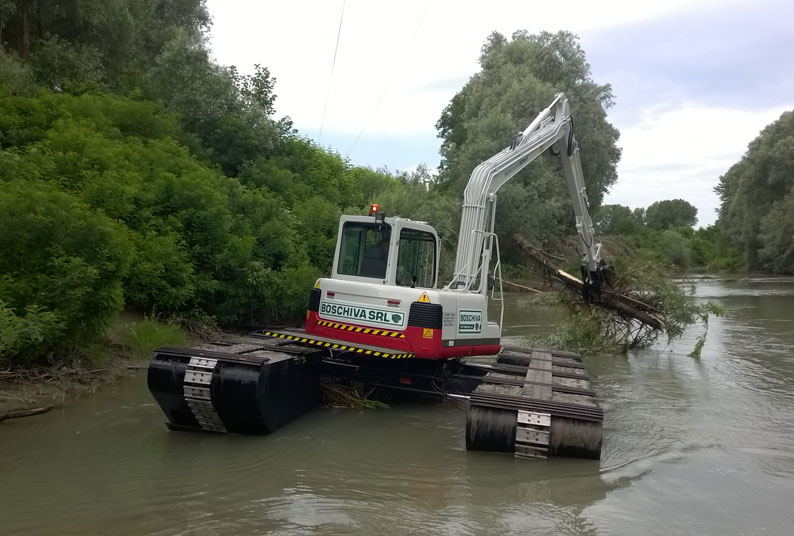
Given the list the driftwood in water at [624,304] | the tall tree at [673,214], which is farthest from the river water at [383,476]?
the tall tree at [673,214]

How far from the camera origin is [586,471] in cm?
707

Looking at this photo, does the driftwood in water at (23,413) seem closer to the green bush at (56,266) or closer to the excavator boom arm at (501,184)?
the green bush at (56,266)

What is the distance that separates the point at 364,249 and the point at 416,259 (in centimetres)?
75

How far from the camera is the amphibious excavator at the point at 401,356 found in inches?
290

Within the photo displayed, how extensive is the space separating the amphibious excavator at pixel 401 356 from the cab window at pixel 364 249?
0.02 meters

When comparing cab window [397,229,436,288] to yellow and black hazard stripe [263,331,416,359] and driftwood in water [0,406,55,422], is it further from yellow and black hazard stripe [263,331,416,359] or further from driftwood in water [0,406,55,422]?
driftwood in water [0,406,55,422]

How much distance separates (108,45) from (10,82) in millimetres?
5882

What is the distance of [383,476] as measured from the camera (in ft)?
22.4

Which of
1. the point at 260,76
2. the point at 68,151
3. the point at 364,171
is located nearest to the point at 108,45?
the point at 260,76

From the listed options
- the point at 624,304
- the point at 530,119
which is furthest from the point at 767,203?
the point at 624,304

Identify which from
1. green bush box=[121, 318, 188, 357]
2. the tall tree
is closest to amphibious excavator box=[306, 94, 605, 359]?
green bush box=[121, 318, 188, 357]

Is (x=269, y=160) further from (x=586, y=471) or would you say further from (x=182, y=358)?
(x=586, y=471)

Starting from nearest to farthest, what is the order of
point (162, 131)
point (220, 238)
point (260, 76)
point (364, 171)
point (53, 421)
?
point (53, 421) < point (220, 238) < point (162, 131) < point (260, 76) < point (364, 171)

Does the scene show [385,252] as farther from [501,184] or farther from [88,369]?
[88,369]
